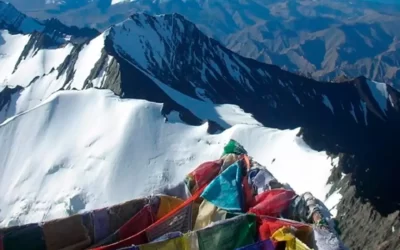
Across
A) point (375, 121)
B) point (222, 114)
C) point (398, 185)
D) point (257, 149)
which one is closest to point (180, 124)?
point (257, 149)

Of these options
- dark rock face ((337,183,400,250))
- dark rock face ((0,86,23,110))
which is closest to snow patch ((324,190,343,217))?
dark rock face ((337,183,400,250))

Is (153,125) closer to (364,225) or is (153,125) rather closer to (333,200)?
(333,200)

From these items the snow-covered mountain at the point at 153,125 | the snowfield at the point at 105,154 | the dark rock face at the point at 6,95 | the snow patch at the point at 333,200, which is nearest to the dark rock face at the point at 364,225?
the snow-covered mountain at the point at 153,125

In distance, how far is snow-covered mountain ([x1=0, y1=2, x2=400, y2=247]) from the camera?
67.7 meters

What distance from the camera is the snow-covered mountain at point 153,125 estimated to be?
67688mm

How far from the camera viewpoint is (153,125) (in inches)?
3014

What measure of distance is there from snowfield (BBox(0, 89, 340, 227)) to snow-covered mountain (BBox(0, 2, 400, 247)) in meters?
0.15

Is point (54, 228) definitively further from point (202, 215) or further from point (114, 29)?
point (114, 29)

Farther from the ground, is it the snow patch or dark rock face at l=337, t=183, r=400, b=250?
dark rock face at l=337, t=183, r=400, b=250

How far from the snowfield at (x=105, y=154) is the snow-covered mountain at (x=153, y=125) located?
0.48 ft

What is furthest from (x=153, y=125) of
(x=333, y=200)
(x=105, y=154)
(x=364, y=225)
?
(x=364, y=225)

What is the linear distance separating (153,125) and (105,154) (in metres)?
7.81

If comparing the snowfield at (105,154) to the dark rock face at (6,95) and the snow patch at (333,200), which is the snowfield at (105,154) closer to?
the snow patch at (333,200)

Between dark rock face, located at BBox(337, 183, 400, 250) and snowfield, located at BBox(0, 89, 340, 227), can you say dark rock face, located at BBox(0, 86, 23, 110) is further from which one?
dark rock face, located at BBox(337, 183, 400, 250)
